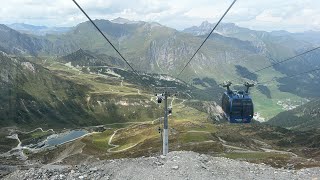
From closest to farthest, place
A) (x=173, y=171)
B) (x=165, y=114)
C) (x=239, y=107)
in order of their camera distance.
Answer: (x=173, y=171) < (x=165, y=114) < (x=239, y=107)

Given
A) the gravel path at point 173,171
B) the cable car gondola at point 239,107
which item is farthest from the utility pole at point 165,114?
the cable car gondola at point 239,107

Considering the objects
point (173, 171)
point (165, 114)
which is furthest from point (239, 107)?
point (173, 171)

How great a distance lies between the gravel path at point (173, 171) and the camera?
35000mm

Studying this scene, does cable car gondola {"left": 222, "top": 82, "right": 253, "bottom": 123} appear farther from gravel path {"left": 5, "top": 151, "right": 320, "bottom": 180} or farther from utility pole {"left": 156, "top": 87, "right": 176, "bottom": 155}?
gravel path {"left": 5, "top": 151, "right": 320, "bottom": 180}

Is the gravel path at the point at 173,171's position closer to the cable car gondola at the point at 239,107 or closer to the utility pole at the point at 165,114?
the utility pole at the point at 165,114

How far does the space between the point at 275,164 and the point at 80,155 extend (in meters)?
63.5

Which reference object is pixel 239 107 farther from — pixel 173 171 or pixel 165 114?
pixel 173 171

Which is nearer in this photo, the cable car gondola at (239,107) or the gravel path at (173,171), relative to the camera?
the gravel path at (173,171)

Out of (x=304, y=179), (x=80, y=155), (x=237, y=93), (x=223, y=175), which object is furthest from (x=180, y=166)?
(x=80, y=155)

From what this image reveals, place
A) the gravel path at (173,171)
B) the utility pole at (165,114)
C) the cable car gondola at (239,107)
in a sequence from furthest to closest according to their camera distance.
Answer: the cable car gondola at (239,107)
the utility pole at (165,114)
the gravel path at (173,171)

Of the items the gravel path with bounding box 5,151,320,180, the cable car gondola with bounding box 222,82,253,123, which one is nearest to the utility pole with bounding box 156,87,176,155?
the gravel path with bounding box 5,151,320,180

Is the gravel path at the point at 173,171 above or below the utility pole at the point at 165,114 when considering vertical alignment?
below

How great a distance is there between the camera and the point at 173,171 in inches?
1379

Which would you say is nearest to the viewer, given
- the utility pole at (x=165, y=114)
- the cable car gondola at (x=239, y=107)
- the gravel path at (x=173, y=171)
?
the gravel path at (x=173, y=171)
